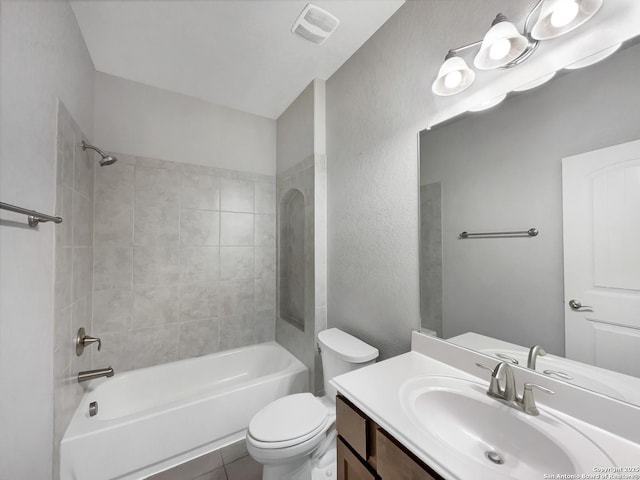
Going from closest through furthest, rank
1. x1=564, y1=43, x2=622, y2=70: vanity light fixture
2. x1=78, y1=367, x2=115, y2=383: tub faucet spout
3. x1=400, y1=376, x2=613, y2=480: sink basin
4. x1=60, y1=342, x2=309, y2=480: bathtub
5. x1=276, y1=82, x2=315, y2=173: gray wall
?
x1=400, y1=376, x2=613, y2=480: sink basin
x1=564, y1=43, x2=622, y2=70: vanity light fixture
x1=60, y1=342, x2=309, y2=480: bathtub
x1=78, y1=367, x2=115, y2=383: tub faucet spout
x1=276, y1=82, x2=315, y2=173: gray wall

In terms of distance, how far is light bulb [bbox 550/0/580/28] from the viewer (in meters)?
0.72

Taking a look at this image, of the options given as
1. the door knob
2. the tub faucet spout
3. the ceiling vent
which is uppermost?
the ceiling vent

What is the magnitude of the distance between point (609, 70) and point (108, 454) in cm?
261

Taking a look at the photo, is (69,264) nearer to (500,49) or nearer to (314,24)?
(314,24)

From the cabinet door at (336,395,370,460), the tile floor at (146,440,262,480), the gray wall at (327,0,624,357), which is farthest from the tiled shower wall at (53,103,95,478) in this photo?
the gray wall at (327,0,624,357)

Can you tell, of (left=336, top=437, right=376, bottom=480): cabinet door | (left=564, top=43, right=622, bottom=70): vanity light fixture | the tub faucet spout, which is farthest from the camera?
the tub faucet spout

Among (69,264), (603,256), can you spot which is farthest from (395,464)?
(69,264)

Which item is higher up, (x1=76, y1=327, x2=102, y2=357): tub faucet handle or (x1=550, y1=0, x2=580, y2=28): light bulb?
(x1=550, y1=0, x2=580, y2=28): light bulb

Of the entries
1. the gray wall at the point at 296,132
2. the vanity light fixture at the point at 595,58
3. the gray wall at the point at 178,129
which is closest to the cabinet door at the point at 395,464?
the vanity light fixture at the point at 595,58

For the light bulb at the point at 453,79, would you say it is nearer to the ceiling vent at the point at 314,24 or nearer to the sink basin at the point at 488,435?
the ceiling vent at the point at 314,24

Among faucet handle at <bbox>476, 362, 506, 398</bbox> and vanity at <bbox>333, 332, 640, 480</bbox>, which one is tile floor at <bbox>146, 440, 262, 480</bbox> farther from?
faucet handle at <bbox>476, 362, 506, 398</bbox>

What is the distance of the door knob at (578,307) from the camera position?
30.0 inches

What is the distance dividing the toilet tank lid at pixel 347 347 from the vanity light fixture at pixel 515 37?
133 cm

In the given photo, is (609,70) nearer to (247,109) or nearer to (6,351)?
(6,351)
